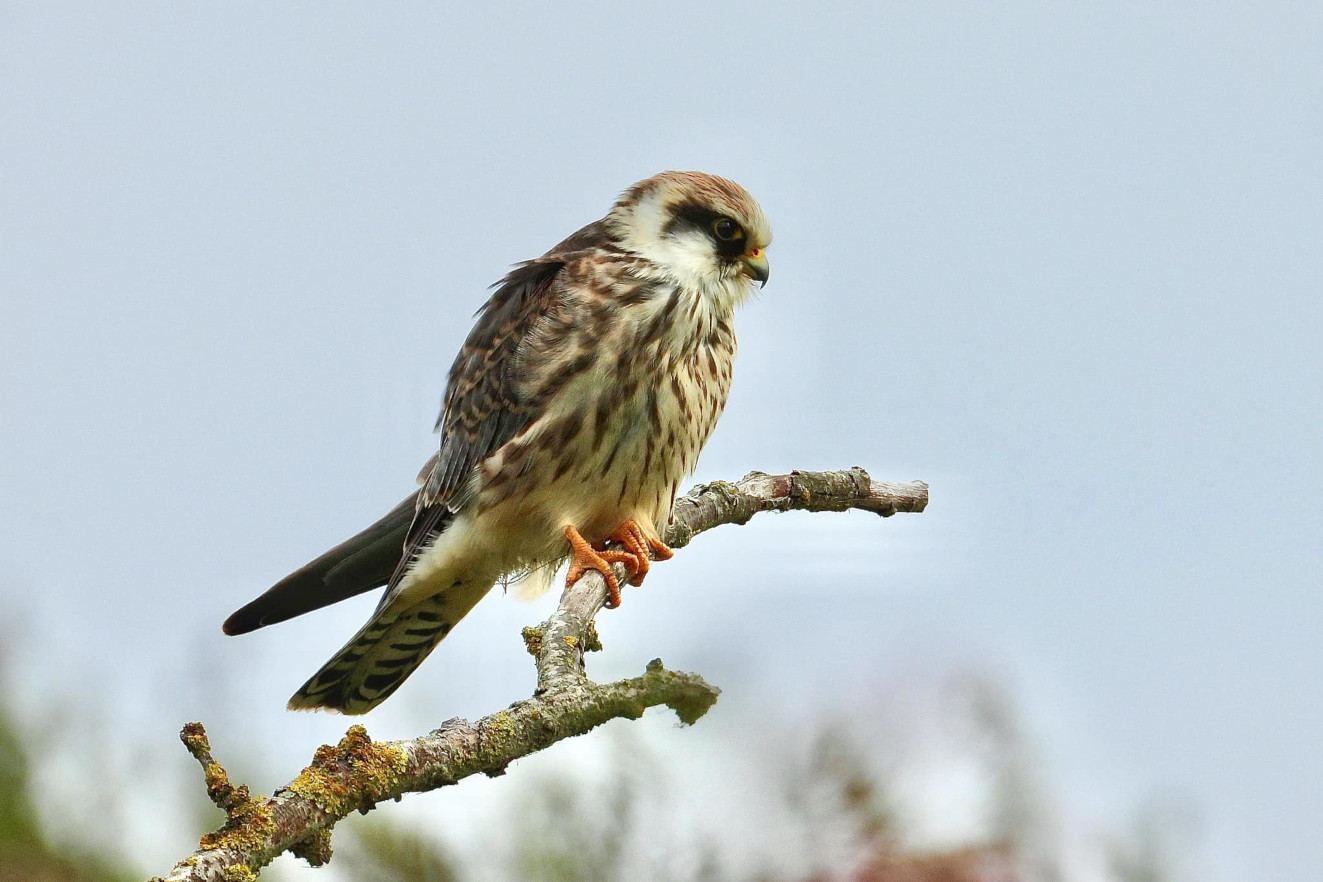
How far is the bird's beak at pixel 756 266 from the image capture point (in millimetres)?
3566

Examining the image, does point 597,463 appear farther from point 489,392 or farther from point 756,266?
point 756,266

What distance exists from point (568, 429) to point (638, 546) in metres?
0.36

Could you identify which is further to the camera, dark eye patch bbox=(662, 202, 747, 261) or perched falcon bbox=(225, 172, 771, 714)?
dark eye patch bbox=(662, 202, 747, 261)

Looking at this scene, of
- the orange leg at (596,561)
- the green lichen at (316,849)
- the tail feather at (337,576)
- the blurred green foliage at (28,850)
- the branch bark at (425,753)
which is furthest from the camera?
the tail feather at (337,576)

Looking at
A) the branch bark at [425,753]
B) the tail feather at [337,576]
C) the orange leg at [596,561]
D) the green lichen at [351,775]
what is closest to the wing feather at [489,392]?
the tail feather at [337,576]

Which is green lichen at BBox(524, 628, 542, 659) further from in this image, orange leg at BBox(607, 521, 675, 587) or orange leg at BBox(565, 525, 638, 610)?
orange leg at BBox(607, 521, 675, 587)

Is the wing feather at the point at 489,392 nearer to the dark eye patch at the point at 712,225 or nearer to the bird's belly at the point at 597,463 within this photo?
the bird's belly at the point at 597,463

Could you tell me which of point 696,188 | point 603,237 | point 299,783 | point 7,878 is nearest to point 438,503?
point 603,237

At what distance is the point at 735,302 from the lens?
3.60m

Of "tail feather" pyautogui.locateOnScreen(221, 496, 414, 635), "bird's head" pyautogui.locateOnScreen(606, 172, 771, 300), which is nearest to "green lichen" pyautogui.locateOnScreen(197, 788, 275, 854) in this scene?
"tail feather" pyautogui.locateOnScreen(221, 496, 414, 635)

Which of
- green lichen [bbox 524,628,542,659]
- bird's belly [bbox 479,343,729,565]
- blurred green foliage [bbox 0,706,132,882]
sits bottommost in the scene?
blurred green foliage [bbox 0,706,132,882]

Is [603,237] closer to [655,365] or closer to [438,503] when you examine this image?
[655,365]

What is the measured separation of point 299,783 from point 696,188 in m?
2.20

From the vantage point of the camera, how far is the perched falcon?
3.35 metres
